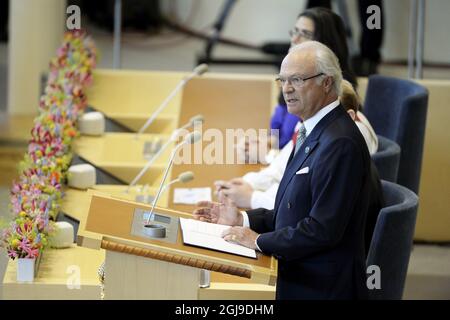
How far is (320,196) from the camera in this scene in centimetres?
304

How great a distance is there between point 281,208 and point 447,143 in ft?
11.1

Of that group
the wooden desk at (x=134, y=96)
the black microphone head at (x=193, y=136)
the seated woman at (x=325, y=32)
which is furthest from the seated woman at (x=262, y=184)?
the wooden desk at (x=134, y=96)

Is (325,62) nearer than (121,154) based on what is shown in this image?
Yes

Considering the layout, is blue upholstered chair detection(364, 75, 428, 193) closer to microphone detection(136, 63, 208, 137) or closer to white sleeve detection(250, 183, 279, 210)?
microphone detection(136, 63, 208, 137)

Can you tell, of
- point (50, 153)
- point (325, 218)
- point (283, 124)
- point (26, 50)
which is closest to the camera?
point (325, 218)

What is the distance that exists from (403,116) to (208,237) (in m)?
2.40

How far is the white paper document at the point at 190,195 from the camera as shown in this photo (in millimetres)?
4852

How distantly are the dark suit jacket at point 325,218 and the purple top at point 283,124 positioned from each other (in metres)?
2.12

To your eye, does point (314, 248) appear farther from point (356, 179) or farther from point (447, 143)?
point (447, 143)

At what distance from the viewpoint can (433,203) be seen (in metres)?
6.42

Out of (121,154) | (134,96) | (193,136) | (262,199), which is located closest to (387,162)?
(262,199)

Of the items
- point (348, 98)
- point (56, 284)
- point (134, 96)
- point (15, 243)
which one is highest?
point (348, 98)

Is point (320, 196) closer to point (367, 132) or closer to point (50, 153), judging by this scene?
point (367, 132)
